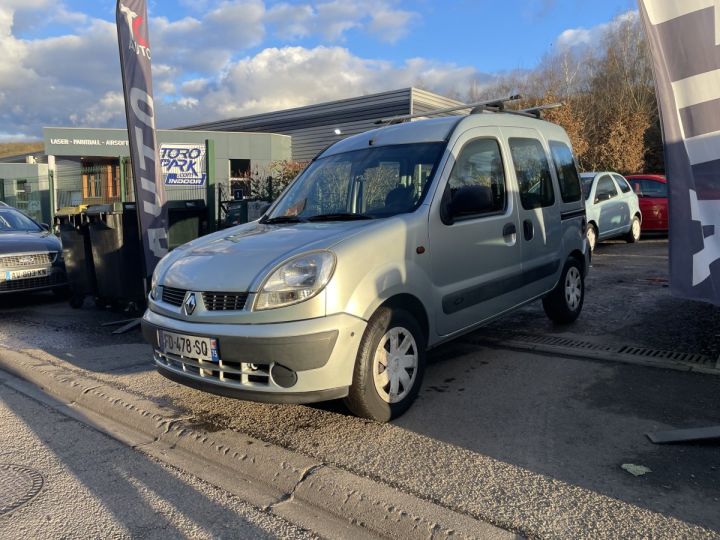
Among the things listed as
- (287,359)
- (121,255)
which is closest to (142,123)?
(121,255)

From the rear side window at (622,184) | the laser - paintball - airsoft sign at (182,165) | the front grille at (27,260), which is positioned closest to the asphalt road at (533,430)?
the front grille at (27,260)

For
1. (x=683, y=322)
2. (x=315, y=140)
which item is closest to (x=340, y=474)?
(x=683, y=322)

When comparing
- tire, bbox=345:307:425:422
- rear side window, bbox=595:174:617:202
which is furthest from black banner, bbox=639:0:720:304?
rear side window, bbox=595:174:617:202

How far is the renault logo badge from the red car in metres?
12.8

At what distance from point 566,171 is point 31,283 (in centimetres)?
719

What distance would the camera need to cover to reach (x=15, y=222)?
938cm

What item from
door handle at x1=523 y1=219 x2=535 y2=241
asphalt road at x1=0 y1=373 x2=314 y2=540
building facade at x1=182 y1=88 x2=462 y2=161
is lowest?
asphalt road at x1=0 y1=373 x2=314 y2=540

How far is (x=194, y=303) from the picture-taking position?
12.0 feet

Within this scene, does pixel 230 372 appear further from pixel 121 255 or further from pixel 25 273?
pixel 25 273

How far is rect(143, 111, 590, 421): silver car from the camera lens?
3357mm

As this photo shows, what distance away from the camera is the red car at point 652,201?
13.8 meters

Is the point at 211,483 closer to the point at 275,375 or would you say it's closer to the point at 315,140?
the point at 275,375

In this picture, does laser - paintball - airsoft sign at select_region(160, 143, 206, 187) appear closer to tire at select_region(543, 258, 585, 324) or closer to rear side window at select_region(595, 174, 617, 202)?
rear side window at select_region(595, 174, 617, 202)

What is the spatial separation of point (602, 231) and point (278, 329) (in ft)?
33.1
